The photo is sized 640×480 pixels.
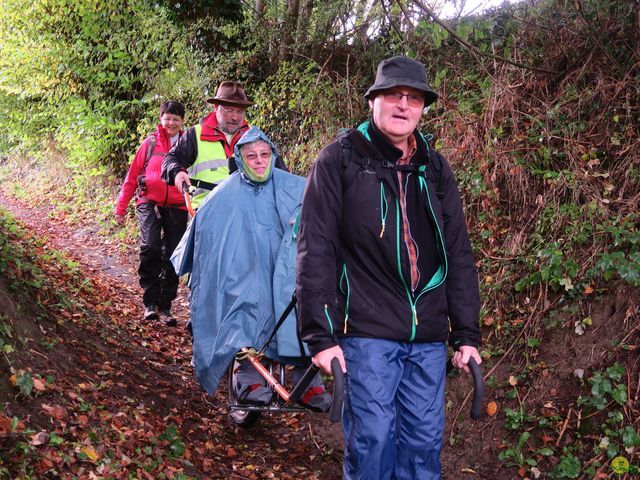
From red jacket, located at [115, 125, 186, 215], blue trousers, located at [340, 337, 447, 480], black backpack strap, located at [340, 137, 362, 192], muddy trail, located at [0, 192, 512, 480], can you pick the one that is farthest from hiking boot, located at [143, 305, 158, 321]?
black backpack strap, located at [340, 137, 362, 192]

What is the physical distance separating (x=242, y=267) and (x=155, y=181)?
3252 millimetres

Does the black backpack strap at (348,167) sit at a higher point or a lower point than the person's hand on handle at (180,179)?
higher

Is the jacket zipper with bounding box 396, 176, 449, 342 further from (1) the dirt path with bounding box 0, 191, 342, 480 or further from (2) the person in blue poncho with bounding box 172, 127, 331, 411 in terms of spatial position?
(1) the dirt path with bounding box 0, 191, 342, 480

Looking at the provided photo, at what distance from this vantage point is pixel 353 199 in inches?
139

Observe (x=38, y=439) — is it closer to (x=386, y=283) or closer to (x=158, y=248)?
(x=386, y=283)

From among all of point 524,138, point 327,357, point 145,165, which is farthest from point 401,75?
point 145,165

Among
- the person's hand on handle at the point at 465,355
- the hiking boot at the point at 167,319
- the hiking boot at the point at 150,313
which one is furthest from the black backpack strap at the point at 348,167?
the hiking boot at the point at 150,313

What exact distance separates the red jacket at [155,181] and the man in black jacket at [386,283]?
539 cm

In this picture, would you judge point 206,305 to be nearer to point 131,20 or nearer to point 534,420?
point 534,420

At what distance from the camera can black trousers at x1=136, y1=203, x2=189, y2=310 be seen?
8.83 meters

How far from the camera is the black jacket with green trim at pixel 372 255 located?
3.41 m

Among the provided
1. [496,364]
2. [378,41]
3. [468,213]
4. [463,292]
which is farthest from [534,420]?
[378,41]

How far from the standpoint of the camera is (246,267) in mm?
5789

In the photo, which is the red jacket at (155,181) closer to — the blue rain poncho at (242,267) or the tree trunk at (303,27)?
the blue rain poncho at (242,267)
